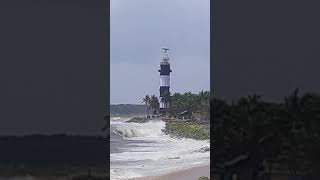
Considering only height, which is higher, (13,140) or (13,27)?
(13,27)

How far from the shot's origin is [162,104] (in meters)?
58.9

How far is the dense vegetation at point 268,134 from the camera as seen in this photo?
801 centimetres

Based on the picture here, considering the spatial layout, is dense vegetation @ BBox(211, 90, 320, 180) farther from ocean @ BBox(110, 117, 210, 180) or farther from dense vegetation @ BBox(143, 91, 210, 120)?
dense vegetation @ BBox(143, 91, 210, 120)

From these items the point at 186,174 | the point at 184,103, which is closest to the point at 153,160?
the point at 186,174

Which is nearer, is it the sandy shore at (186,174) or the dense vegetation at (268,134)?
the dense vegetation at (268,134)

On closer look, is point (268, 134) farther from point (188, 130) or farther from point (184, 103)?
point (184, 103)

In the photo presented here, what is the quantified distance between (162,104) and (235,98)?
50965 millimetres

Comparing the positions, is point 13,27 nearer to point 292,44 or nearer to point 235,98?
point 235,98

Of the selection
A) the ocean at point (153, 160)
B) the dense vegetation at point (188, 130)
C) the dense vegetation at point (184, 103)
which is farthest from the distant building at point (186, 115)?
the ocean at point (153, 160)

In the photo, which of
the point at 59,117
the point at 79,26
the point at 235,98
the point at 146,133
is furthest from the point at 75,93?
the point at 146,133

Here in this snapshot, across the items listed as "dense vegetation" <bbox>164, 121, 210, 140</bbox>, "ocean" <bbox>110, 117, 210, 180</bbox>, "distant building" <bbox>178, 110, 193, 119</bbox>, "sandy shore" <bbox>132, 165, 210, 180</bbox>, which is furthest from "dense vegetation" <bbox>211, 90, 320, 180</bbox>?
"distant building" <bbox>178, 110, 193, 119</bbox>

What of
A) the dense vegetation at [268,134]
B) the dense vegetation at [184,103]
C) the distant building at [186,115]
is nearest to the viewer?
the dense vegetation at [268,134]

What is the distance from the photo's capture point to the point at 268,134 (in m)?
8.05

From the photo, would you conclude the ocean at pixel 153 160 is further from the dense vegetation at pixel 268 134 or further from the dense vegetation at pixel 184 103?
the dense vegetation at pixel 184 103
